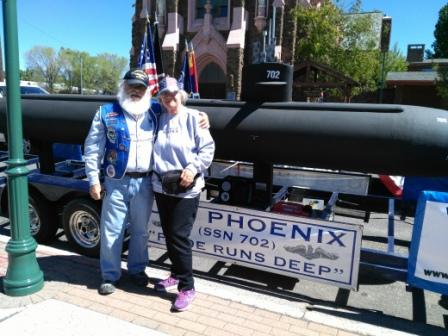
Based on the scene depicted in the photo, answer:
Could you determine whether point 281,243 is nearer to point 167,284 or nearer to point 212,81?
point 167,284

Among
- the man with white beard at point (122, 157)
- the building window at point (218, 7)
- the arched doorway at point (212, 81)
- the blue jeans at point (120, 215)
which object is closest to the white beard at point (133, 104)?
the man with white beard at point (122, 157)

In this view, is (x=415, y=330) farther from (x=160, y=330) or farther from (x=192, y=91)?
(x=192, y=91)

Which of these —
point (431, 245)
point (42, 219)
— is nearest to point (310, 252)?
point (431, 245)

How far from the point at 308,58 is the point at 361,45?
7.96 ft

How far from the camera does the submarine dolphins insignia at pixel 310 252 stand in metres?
3.40

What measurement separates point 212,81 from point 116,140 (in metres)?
20.6

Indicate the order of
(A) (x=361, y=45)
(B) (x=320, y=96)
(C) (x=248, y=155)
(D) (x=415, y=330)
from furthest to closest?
(A) (x=361, y=45), (B) (x=320, y=96), (C) (x=248, y=155), (D) (x=415, y=330)

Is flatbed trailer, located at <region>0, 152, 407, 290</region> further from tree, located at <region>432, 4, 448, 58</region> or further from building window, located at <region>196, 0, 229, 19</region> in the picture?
tree, located at <region>432, 4, 448, 58</region>

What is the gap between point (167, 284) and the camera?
340cm

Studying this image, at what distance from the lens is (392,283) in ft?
13.5

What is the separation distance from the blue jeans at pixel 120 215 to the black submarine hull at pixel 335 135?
1.14m

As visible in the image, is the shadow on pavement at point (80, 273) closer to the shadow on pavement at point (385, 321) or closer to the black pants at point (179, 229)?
the black pants at point (179, 229)

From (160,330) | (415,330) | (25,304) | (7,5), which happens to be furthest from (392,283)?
(7,5)

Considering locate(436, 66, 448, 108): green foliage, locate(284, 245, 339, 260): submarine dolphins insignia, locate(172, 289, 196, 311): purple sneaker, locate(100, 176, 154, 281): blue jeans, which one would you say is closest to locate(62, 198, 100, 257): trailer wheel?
locate(100, 176, 154, 281): blue jeans
